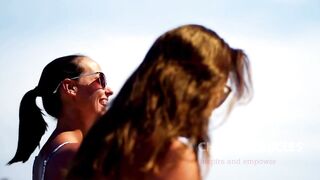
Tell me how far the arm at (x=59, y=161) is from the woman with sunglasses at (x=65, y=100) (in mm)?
300

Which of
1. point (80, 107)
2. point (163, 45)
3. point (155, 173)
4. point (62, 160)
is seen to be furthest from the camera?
point (80, 107)

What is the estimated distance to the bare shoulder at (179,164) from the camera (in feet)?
7.77

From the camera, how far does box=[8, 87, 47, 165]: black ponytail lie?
415 cm

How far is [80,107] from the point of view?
4.07 metres

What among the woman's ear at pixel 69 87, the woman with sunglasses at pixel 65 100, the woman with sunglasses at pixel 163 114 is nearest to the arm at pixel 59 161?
the woman with sunglasses at pixel 65 100

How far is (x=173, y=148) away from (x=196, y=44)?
1.39ft

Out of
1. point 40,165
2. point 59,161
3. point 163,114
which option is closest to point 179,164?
point 163,114

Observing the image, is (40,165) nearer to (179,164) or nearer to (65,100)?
(65,100)

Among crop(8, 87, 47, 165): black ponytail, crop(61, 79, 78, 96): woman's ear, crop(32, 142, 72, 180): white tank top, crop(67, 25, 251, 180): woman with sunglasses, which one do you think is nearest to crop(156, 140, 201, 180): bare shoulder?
crop(67, 25, 251, 180): woman with sunglasses

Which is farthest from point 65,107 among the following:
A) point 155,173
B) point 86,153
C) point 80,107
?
point 155,173

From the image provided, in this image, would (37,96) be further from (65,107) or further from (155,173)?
(155,173)

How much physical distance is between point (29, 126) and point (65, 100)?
1.11ft

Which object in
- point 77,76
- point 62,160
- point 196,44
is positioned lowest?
point 62,160

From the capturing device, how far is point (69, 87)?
4094 mm
